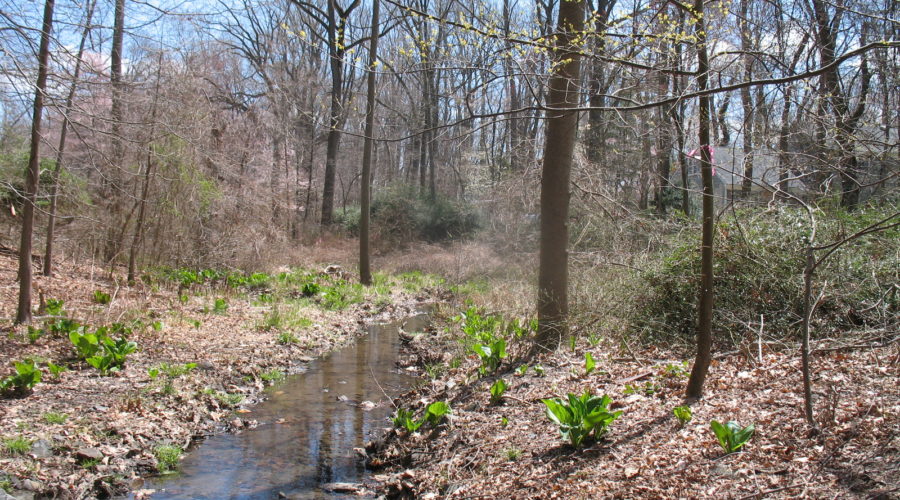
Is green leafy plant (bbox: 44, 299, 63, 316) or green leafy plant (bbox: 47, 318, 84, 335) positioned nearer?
green leafy plant (bbox: 47, 318, 84, 335)

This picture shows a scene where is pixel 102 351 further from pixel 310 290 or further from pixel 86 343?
pixel 310 290

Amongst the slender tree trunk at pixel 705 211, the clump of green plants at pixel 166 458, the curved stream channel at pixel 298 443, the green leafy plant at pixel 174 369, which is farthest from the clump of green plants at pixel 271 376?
the slender tree trunk at pixel 705 211

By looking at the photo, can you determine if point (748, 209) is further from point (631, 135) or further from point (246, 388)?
point (631, 135)

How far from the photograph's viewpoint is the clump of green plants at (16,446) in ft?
16.8

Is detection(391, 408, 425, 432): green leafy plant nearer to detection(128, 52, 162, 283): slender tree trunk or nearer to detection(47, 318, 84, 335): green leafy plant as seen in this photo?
detection(47, 318, 84, 335): green leafy plant

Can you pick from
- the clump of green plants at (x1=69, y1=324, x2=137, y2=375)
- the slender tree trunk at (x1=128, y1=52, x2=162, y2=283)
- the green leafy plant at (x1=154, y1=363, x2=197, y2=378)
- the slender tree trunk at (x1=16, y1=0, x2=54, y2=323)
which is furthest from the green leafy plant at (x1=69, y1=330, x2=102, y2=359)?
the slender tree trunk at (x1=128, y1=52, x2=162, y2=283)

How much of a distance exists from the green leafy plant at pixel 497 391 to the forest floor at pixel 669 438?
0.17ft

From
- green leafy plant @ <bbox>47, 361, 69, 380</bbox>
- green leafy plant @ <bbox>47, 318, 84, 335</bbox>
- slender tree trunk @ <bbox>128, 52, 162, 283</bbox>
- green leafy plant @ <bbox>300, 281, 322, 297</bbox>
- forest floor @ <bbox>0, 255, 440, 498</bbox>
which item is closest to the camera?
forest floor @ <bbox>0, 255, 440, 498</bbox>

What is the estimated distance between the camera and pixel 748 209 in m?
7.97

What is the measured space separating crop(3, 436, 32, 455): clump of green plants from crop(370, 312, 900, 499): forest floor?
9.68 ft

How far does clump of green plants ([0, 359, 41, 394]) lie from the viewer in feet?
20.7

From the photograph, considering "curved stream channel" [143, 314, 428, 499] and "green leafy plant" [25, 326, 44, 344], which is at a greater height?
"green leafy plant" [25, 326, 44, 344]

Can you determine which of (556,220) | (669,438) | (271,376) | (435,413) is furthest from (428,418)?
(271,376)

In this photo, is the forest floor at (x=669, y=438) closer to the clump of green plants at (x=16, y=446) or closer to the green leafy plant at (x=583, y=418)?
the green leafy plant at (x=583, y=418)
